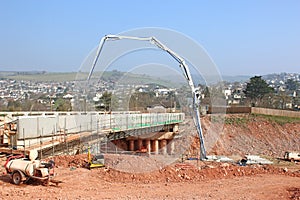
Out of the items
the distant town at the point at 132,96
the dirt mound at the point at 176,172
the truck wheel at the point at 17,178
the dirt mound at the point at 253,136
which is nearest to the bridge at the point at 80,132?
the distant town at the point at 132,96

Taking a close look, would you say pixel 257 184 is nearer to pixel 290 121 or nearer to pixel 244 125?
pixel 244 125

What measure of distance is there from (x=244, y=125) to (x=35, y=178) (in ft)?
105

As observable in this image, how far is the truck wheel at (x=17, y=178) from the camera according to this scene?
12.8 metres

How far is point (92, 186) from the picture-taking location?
13.7m

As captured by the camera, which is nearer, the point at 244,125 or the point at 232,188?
the point at 232,188

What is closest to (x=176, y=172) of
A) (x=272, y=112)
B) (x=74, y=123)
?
(x=74, y=123)

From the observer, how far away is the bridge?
1714cm

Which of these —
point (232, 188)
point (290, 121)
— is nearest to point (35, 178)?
point (232, 188)

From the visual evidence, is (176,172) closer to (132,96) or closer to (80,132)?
(80,132)

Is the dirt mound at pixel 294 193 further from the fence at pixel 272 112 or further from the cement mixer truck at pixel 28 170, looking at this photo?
the fence at pixel 272 112

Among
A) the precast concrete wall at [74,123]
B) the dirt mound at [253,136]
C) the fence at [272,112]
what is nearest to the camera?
the precast concrete wall at [74,123]

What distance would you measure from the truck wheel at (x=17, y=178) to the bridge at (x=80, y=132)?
7.11ft

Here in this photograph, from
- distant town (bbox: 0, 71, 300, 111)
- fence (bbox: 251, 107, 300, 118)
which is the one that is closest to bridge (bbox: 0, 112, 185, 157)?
distant town (bbox: 0, 71, 300, 111)

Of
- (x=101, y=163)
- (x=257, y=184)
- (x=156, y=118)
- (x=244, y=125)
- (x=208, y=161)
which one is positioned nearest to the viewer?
(x=257, y=184)
